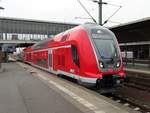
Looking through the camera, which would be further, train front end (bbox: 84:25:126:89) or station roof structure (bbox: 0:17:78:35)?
station roof structure (bbox: 0:17:78:35)

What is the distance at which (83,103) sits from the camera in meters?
8.42

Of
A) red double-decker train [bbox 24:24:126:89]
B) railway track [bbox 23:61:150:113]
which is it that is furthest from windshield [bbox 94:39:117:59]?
railway track [bbox 23:61:150:113]

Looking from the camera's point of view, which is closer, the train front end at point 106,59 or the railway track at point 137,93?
the railway track at point 137,93

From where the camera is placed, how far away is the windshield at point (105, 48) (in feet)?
39.9

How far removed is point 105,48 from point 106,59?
0.65 m

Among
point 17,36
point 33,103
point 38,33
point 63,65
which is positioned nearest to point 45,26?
point 38,33

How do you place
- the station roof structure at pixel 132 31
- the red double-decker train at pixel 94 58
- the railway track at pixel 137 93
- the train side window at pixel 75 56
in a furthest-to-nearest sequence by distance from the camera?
the station roof structure at pixel 132 31, the train side window at pixel 75 56, the red double-decker train at pixel 94 58, the railway track at pixel 137 93

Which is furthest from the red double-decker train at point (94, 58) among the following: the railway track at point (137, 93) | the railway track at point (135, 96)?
the railway track at point (137, 93)

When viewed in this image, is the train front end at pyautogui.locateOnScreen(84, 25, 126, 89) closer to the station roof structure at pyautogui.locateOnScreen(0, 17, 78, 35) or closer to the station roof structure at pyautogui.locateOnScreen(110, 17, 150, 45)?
the station roof structure at pyautogui.locateOnScreen(110, 17, 150, 45)

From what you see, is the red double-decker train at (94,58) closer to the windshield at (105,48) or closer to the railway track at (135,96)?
the windshield at (105,48)

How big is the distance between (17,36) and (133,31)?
2004 inches

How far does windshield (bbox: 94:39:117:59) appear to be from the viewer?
1217 centimetres

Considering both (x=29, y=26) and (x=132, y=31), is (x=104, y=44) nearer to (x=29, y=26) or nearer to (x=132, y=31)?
(x=132, y=31)

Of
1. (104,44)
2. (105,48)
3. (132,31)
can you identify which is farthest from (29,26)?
(105,48)
